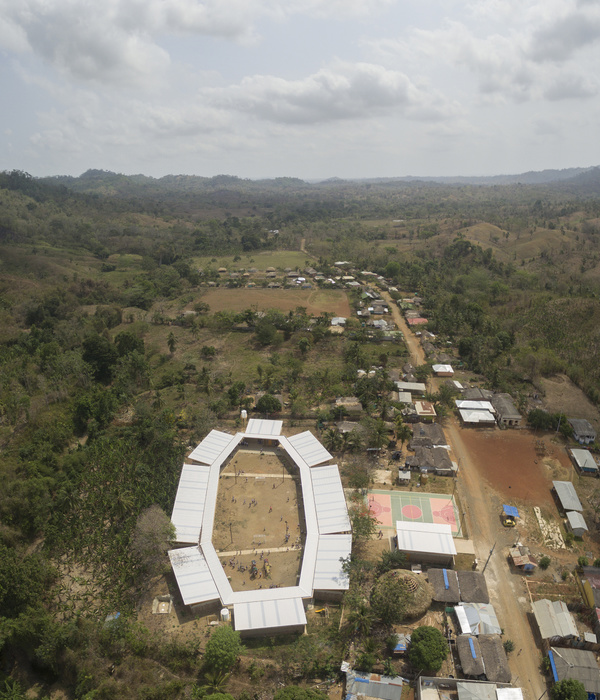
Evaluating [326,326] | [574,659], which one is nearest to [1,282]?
[326,326]

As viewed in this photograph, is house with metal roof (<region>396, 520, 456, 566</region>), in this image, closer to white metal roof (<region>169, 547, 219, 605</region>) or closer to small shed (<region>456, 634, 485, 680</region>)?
small shed (<region>456, 634, 485, 680</region>)

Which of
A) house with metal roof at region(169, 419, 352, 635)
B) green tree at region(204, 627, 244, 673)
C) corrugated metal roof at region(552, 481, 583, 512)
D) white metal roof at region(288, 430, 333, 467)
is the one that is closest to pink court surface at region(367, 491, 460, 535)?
house with metal roof at region(169, 419, 352, 635)

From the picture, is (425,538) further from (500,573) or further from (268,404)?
(268,404)

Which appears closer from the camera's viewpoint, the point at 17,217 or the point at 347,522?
the point at 347,522

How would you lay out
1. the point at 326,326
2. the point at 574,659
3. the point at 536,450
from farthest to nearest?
the point at 326,326
the point at 536,450
the point at 574,659

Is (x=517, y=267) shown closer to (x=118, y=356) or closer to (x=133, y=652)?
(x=118, y=356)

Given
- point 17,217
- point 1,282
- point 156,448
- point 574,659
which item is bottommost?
point 574,659

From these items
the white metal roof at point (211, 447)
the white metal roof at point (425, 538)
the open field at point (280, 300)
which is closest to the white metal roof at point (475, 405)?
the white metal roof at point (425, 538)
